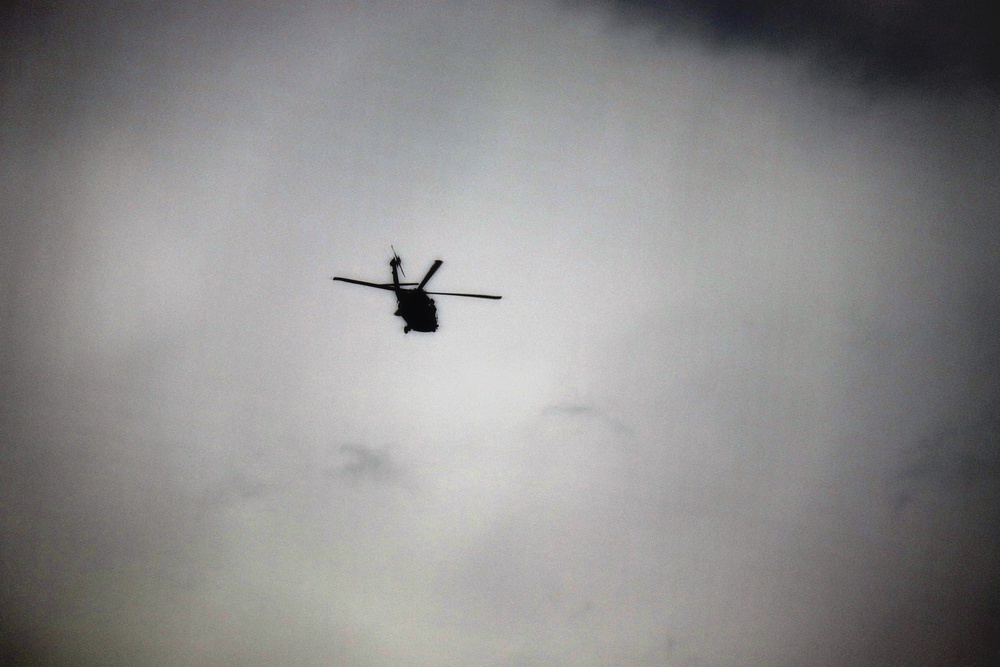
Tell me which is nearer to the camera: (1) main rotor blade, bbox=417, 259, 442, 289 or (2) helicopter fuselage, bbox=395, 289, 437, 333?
(1) main rotor blade, bbox=417, 259, 442, 289

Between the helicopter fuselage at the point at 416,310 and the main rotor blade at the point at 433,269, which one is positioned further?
the helicopter fuselage at the point at 416,310

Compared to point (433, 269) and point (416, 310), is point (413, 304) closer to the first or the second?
point (416, 310)

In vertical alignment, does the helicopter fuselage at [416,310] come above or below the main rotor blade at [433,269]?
below

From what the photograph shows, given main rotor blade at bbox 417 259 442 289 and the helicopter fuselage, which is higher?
main rotor blade at bbox 417 259 442 289

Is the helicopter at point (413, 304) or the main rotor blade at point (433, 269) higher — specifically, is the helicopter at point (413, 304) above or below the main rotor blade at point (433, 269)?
below

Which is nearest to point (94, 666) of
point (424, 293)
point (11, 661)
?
point (11, 661)

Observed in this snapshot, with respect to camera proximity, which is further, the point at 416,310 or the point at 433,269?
the point at 416,310

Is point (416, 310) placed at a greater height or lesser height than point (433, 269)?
A: lesser

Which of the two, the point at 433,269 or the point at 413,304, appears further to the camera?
the point at 413,304

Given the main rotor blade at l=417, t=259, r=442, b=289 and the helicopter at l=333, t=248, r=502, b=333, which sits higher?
the main rotor blade at l=417, t=259, r=442, b=289

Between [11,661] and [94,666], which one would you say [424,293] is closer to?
[94,666]

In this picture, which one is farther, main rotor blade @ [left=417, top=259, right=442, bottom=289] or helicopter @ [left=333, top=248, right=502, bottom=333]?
helicopter @ [left=333, top=248, right=502, bottom=333]

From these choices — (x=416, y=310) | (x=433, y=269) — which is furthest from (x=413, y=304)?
(x=433, y=269)
